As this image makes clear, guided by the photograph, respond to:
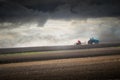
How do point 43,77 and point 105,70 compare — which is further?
point 105,70

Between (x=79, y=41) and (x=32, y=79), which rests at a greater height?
(x=79, y=41)

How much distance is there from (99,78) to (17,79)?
10.1 meters

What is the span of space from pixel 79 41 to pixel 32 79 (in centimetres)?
9095

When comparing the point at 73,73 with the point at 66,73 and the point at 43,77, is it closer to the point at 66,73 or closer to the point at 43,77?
the point at 66,73

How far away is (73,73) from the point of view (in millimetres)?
33438

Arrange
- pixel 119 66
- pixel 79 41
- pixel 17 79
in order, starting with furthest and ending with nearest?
1. pixel 79 41
2. pixel 119 66
3. pixel 17 79

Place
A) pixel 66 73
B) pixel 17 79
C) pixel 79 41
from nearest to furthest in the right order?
pixel 17 79 < pixel 66 73 < pixel 79 41

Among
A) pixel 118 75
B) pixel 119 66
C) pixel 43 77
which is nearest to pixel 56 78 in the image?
pixel 43 77

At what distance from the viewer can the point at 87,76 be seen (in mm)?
30641

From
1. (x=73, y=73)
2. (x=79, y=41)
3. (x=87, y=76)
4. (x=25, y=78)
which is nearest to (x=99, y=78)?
(x=87, y=76)

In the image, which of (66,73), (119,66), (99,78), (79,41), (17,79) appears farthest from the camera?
(79,41)

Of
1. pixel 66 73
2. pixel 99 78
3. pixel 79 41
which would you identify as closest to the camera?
pixel 99 78

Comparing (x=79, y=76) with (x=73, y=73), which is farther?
(x=73, y=73)

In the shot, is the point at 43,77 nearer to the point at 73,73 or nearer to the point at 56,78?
the point at 56,78
